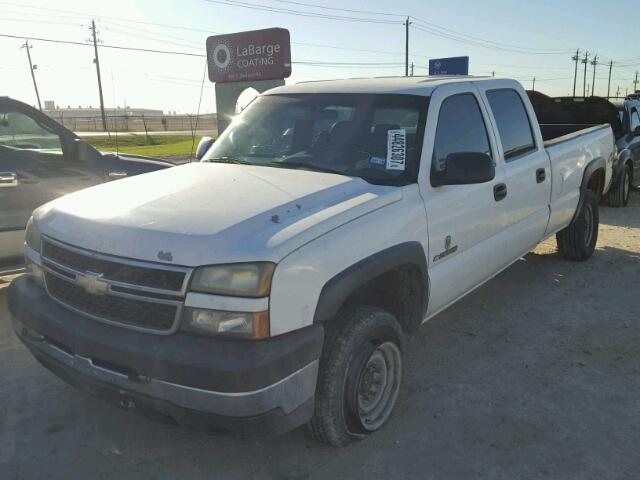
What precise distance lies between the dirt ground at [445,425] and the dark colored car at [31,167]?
946 millimetres

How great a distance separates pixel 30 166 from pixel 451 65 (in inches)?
630

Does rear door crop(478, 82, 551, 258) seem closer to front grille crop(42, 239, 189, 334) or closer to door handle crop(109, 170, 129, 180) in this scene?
front grille crop(42, 239, 189, 334)

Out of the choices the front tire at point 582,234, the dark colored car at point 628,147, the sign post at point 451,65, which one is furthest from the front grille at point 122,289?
the sign post at point 451,65

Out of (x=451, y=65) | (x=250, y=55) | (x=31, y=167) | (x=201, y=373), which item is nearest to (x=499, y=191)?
(x=201, y=373)

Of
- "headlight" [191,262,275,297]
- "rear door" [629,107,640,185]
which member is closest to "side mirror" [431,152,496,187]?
"headlight" [191,262,275,297]

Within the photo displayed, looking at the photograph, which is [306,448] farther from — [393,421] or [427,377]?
[427,377]

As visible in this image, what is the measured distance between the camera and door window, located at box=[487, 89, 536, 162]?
4293 millimetres

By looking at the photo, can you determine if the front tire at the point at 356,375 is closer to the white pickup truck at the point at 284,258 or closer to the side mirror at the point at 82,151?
the white pickup truck at the point at 284,258

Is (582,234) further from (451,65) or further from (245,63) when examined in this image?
(451,65)

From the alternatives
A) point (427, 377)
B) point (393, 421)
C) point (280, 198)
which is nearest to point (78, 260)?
point (280, 198)

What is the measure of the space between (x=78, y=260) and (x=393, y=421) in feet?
6.25

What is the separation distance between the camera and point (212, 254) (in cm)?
237

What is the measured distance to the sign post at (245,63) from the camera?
1112 centimetres

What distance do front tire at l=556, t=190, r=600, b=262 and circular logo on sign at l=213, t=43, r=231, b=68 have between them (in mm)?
8087
